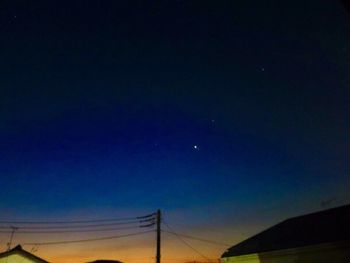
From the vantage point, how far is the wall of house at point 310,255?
55.1 feet

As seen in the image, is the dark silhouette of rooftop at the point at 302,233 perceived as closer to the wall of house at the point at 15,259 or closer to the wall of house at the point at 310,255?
the wall of house at the point at 310,255

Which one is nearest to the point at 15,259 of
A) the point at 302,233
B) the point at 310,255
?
the point at 302,233

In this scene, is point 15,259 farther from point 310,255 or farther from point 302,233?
point 310,255

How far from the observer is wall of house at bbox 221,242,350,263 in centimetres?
1680

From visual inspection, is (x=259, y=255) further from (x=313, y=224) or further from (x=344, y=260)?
(x=344, y=260)

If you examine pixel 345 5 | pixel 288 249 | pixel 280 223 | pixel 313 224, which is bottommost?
pixel 345 5

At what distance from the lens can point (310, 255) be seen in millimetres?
18062

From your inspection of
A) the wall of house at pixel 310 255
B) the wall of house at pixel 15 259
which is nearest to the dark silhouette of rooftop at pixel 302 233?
the wall of house at pixel 310 255

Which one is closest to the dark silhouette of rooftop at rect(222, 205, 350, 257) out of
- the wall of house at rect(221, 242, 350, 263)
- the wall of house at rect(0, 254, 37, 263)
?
the wall of house at rect(221, 242, 350, 263)

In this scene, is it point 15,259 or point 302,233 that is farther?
point 15,259

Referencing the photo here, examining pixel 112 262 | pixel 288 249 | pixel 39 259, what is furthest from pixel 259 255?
pixel 112 262

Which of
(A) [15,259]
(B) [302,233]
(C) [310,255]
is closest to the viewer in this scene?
(C) [310,255]

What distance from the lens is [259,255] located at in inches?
807

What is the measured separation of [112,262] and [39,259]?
30.2 feet
